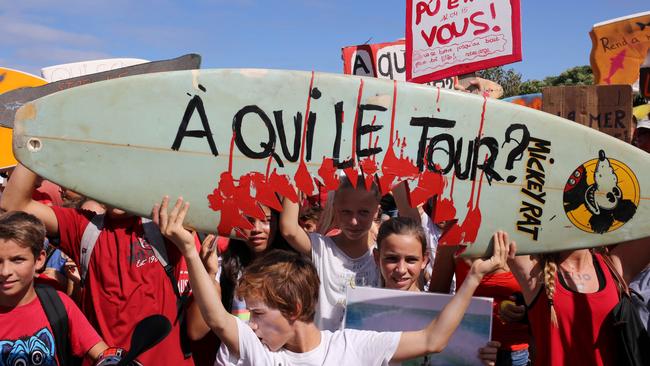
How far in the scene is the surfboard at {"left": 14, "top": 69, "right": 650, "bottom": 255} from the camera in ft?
6.98

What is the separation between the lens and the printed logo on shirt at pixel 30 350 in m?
2.04

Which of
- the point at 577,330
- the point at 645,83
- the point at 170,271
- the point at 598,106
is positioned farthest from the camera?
the point at 645,83

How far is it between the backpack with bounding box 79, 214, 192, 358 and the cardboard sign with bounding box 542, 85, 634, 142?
7.85 feet

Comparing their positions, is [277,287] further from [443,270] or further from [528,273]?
[528,273]

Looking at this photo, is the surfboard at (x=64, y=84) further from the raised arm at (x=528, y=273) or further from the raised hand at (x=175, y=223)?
the raised arm at (x=528, y=273)

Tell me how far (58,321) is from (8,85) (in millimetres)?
2155

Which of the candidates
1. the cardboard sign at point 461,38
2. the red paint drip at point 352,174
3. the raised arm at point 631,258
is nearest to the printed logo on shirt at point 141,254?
the red paint drip at point 352,174

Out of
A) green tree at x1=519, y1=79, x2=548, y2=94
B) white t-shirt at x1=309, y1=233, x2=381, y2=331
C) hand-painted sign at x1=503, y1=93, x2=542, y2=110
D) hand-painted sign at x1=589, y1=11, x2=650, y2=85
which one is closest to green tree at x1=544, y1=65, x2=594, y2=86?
green tree at x1=519, y1=79, x2=548, y2=94

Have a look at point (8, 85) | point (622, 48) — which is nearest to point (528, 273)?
point (8, 85)

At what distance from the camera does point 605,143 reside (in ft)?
7.52

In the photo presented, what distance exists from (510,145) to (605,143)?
1.26 ft

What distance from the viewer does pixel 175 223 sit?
6.52ft

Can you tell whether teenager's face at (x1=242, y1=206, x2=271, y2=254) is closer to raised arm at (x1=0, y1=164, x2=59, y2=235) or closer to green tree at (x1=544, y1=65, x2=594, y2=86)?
raised arm at (x1=0, y1=164, x2=59, y2=235)

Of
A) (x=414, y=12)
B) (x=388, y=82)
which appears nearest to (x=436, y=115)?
(x=388, y=82)
